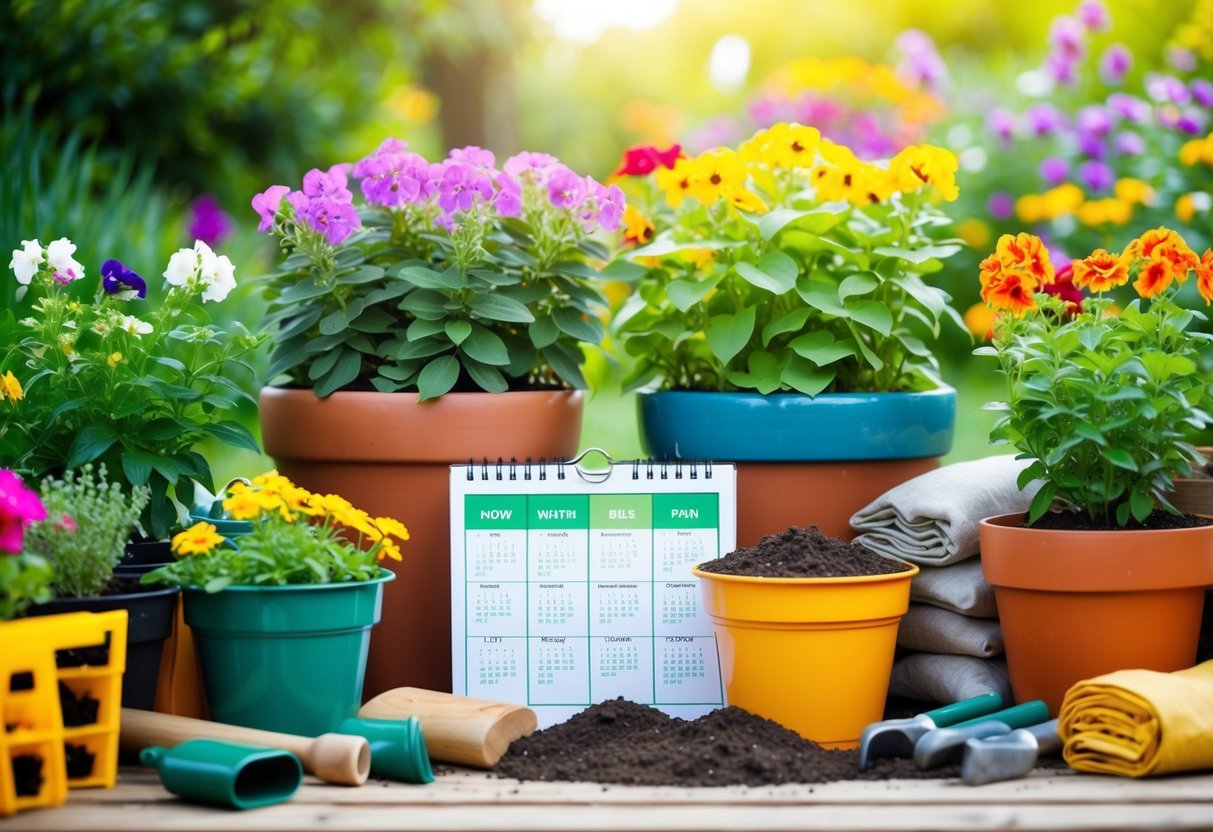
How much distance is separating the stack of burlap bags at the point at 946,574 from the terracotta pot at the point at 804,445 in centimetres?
8

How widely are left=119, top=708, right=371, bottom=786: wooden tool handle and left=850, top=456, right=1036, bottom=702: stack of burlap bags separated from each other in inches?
38.5

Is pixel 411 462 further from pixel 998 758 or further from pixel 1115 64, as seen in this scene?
pixel 1115 64

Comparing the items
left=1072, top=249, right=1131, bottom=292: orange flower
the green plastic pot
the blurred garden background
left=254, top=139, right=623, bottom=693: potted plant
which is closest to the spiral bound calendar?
left=254, top=139, right=623, bottom=693: potted plant

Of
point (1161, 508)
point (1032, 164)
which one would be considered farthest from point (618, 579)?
point (1032, 164)

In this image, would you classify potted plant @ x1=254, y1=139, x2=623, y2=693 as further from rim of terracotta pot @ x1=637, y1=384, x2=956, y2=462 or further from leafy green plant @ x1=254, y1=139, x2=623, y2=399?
rim of terracotta pot @ x1=637, y1=384, x2=956, y2=462

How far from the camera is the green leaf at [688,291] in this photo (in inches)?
89.7

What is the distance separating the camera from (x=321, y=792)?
167 centimetres

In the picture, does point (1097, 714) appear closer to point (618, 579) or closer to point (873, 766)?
point (873, 766)

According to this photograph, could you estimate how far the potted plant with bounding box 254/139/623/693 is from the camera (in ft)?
7.26

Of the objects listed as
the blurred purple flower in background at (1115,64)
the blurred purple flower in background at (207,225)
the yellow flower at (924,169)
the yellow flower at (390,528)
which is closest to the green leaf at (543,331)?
the yellow flower at (390,528)

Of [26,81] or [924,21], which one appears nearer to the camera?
[26,81]

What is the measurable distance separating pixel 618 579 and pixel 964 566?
24.1 inches

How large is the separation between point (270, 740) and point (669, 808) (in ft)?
1.90

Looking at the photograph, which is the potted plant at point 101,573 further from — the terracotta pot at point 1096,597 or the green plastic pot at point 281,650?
the terracotta pot at point 1096,597
